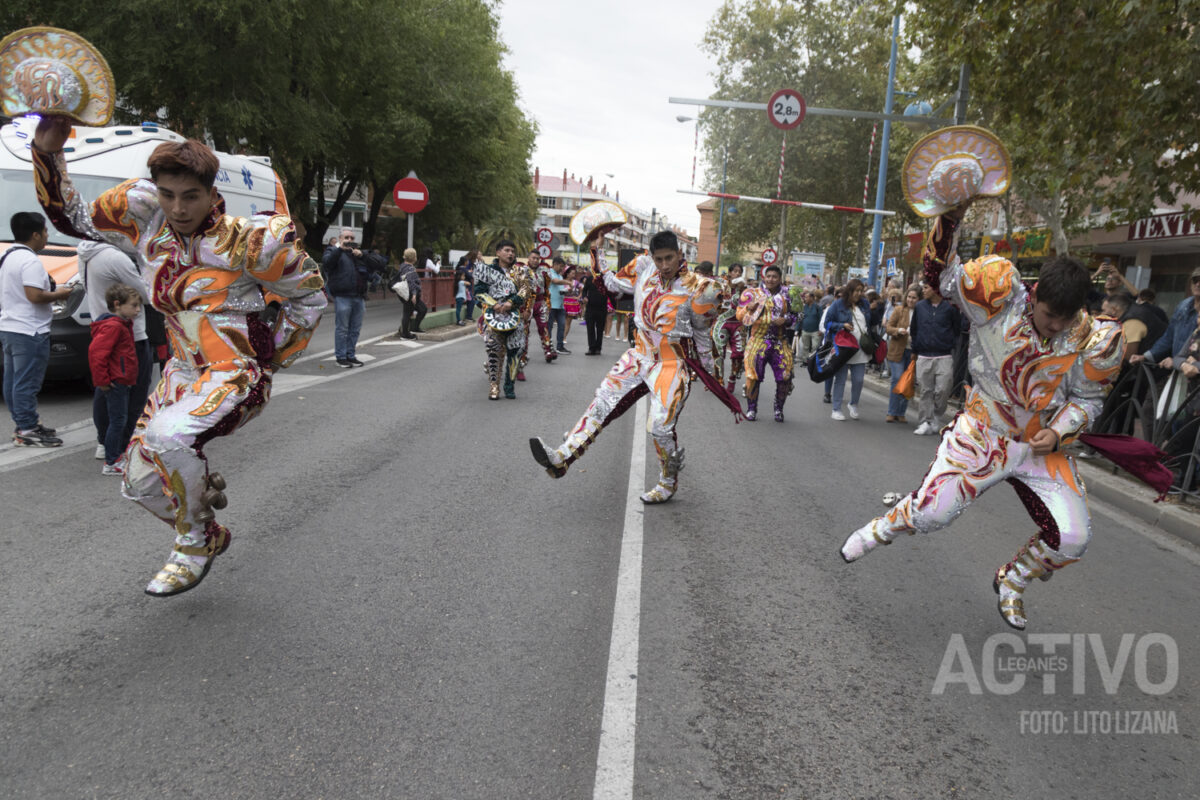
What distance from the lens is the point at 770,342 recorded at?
35.1 feet

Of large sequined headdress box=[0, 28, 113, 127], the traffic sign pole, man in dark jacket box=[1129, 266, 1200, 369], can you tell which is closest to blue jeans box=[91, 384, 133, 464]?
large sequined headdress box=[0, 28, 113, 127]

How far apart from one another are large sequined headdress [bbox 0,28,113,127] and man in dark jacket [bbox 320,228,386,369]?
848 centimetres

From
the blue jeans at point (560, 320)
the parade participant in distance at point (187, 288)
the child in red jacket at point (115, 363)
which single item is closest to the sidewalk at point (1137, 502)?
the parade participant in distance at point (187, 288)

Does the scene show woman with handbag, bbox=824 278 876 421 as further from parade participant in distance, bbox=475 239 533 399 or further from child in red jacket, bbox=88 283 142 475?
child in red jacket, bbox=88 283 142 475

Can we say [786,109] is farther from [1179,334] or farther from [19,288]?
[19,288]

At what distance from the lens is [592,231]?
6359 millimetres

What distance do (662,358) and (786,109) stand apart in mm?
13603

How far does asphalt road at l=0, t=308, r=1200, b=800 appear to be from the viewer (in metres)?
2.74

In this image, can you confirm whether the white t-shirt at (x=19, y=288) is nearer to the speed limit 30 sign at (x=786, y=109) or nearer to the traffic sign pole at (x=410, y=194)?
the traffic sign pole at (x=410, y=194)

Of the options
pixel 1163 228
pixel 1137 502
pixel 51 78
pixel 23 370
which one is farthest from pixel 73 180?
pixel 1163 228

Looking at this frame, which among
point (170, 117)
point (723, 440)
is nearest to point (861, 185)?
point (170, 117)

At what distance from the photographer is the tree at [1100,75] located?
783cm

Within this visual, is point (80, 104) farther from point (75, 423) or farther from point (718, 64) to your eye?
point (718, 64)

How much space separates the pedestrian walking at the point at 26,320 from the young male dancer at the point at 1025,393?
613cm
